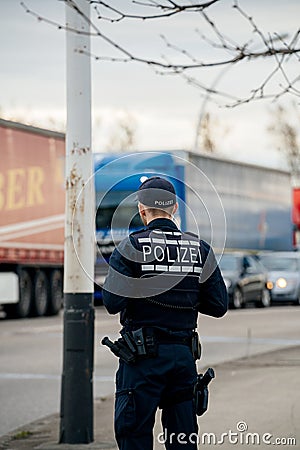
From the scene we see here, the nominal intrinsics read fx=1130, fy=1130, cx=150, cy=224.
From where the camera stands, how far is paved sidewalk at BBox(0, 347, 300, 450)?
28.8 ft

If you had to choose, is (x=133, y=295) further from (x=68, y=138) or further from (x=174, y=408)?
(x=68, y=138)

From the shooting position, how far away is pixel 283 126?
5512 centimetres

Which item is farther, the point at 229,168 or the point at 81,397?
the point at 229,168

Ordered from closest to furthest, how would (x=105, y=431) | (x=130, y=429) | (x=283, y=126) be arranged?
(x=130, y=429), (x=105, y=431), (x=283, y=126)

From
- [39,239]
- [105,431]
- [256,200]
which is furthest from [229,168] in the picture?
[105,431]

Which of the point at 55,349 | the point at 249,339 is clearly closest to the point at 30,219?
the point at 249,339

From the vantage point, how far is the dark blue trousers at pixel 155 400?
605cm

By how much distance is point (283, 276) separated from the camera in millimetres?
35594

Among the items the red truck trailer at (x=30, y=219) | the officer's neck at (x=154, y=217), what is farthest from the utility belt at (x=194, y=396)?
the red truck trailer at (x=30, y=219)

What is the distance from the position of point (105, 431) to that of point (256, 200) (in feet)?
95.6

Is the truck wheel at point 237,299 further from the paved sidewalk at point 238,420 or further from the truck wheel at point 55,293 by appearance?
the paved sidewalk at point 238,420

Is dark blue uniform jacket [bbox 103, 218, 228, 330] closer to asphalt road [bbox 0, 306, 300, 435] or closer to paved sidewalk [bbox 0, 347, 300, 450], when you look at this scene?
paved sidewalk [bbox 0, 347, 300, 450]

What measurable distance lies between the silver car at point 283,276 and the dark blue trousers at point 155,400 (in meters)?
28.2

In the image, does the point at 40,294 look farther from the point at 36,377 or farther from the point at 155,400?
the point at 155,400
